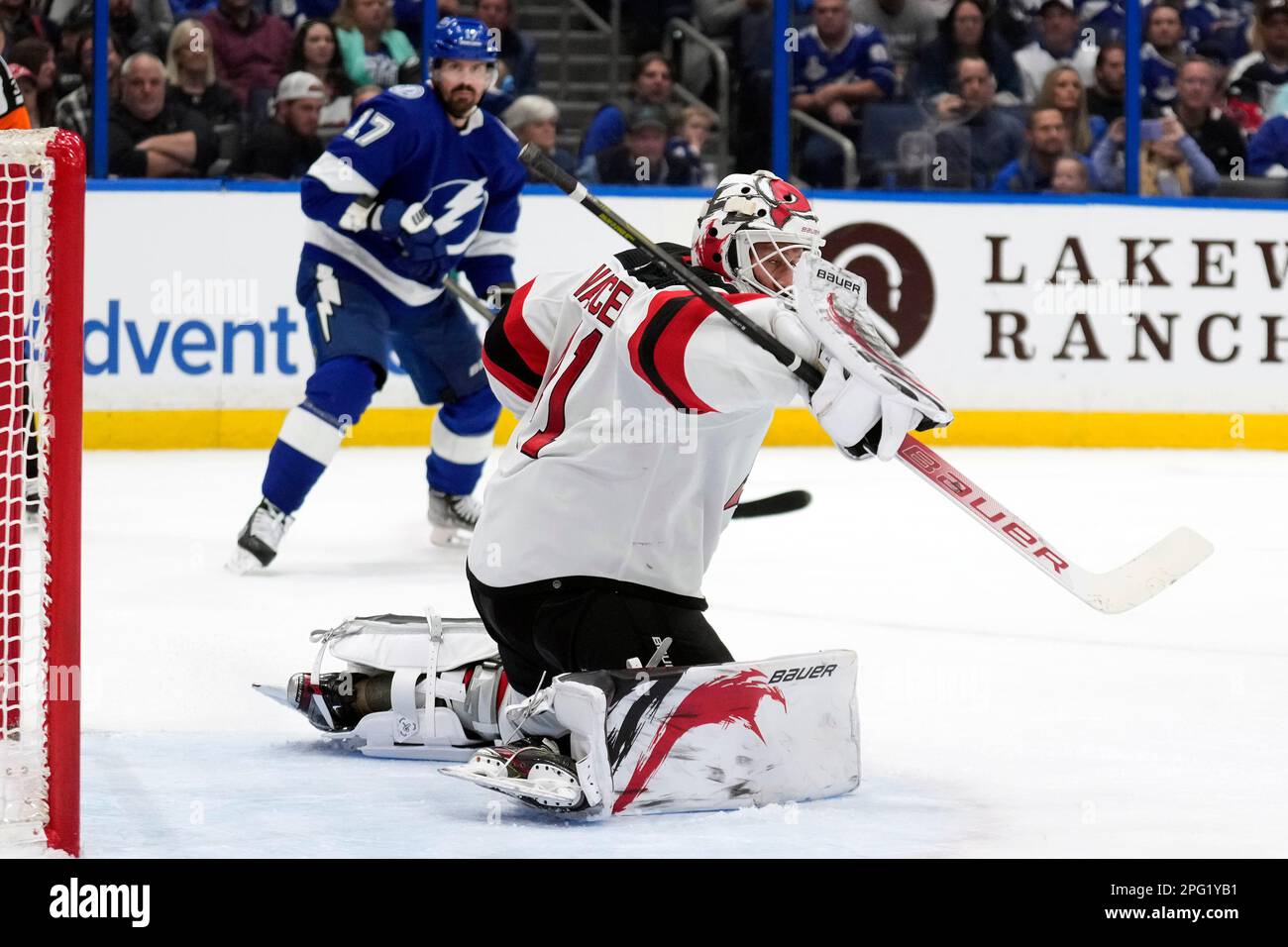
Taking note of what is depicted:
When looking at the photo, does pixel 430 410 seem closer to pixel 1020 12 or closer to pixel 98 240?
pixel 98 240

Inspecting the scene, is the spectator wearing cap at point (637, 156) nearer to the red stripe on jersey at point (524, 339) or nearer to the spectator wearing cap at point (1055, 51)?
the spectator wearing cap at point (1055, 51)

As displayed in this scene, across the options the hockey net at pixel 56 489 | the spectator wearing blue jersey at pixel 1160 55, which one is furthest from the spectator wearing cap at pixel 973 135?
the hockey net at pixel 56 489

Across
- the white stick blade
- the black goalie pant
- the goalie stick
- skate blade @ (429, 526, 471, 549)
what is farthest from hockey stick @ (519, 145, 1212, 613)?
skate blade @ (429, 526, 471, 549)

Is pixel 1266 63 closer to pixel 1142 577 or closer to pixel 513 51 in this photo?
pixel 513 51

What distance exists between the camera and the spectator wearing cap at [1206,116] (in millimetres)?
7477

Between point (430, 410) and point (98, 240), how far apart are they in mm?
1262

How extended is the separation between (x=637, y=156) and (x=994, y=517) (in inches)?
188

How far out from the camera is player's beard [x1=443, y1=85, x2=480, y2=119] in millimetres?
4805

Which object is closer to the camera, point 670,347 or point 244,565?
point 670,347

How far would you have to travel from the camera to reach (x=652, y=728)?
2.54m

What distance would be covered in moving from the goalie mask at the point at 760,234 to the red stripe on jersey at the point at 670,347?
0.16 metres

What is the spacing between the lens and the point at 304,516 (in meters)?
5.59

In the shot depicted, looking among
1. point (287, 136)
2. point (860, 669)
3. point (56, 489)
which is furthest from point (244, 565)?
point (287, 136)
